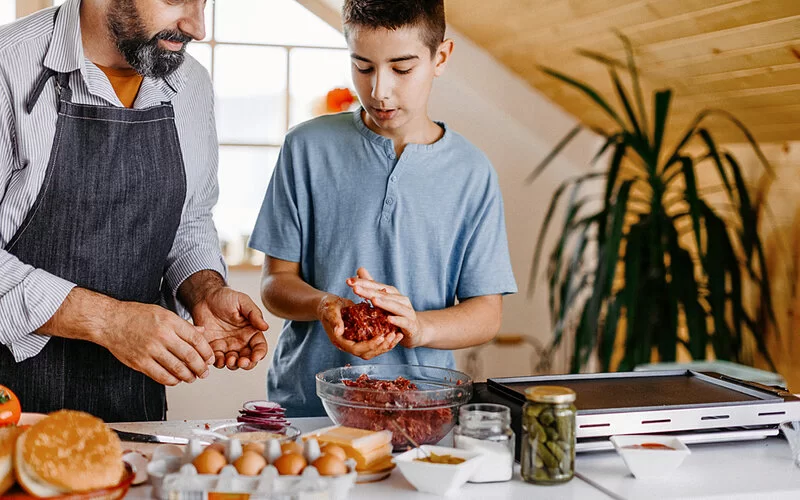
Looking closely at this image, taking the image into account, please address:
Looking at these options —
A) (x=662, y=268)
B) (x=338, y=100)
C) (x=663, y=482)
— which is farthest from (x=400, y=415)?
(x=338, y=100)

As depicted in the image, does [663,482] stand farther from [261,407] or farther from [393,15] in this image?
[393,15]

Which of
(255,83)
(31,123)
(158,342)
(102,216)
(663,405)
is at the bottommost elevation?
(663,405)

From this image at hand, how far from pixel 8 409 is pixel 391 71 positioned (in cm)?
Answer: 102

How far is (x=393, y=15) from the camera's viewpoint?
6.13ft

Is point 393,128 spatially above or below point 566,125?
below

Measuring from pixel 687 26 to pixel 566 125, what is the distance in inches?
62.8

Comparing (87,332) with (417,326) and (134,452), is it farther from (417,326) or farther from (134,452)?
(417,326)

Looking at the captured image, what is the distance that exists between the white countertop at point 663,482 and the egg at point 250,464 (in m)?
0.17

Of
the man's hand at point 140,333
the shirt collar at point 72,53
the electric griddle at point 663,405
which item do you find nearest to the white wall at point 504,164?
the shirt collar at point 72,53

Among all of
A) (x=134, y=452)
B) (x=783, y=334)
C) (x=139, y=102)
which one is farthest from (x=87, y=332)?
(x=783, y=334)

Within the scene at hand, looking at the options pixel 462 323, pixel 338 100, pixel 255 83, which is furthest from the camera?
pixel 255 83

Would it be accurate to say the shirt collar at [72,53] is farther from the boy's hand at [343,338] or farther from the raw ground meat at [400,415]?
the raw ground meat at [400,415]

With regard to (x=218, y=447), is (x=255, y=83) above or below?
above

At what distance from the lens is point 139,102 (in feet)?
6.31
